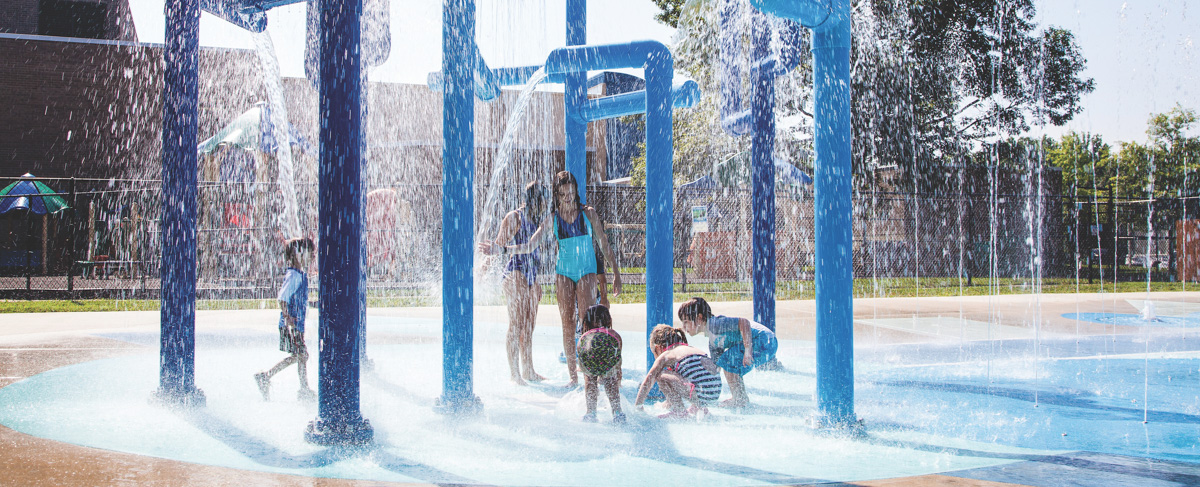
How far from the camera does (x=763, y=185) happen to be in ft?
18.2

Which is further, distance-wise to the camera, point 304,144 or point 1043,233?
point 1043,233

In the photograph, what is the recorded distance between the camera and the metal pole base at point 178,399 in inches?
176

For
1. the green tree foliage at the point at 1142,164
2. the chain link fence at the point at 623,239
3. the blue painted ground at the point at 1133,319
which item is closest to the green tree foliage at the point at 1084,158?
the green tree foliage at the point at 1142,164

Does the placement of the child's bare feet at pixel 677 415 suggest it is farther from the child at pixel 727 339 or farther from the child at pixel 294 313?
the child at pixel 294 313

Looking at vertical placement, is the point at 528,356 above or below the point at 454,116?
below

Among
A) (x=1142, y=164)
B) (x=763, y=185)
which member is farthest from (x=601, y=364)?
(x=1142, y=164)

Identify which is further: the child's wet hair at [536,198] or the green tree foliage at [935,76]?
the green tree foliage at [935,76]

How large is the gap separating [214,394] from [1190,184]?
111 ft

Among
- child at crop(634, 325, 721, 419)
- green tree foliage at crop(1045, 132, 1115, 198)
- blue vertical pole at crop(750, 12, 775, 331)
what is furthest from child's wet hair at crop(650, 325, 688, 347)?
green tree foliage at crop(1045, 132, 1115, 198)

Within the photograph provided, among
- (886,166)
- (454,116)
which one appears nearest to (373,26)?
(454,116)

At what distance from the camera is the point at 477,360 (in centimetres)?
668

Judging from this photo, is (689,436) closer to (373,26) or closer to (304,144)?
(373,26)

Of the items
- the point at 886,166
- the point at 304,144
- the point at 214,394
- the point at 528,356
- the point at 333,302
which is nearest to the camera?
the point at 333,302

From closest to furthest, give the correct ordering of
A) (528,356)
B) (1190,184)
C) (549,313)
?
(528,356)
(549,313)
(1190,184)
